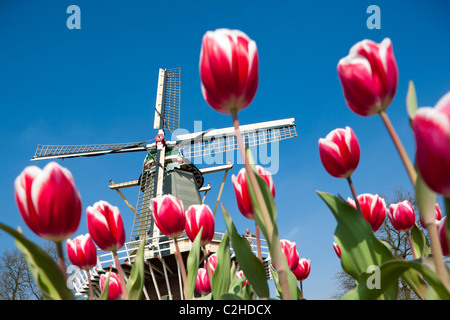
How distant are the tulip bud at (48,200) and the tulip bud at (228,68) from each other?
0.58 metres

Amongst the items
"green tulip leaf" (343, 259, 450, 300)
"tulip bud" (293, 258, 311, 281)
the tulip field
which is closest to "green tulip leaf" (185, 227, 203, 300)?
the tulip field

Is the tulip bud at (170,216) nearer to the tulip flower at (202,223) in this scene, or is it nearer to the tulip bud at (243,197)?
the tulip flower at (202,223)

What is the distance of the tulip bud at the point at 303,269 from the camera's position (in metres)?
3.22

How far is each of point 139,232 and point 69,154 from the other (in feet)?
31.2

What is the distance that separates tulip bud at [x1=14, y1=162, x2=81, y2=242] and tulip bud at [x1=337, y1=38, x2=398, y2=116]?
3.34ft

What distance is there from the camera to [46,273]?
0.99 meters

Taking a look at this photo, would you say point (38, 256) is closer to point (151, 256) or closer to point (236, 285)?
point (236, 285)

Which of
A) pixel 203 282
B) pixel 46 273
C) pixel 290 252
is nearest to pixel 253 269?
pixel 46 273

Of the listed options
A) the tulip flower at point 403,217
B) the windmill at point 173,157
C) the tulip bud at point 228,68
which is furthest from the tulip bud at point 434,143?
the windmill at point 173,157

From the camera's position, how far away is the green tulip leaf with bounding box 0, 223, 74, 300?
37.4 inches

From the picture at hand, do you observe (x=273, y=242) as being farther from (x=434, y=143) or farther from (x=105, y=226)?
(x=105, y=226)

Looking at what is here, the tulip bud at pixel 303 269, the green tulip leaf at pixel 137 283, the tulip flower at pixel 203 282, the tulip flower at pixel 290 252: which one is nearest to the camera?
the green tulip leaf at pixel 137 283

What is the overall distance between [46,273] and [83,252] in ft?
3.78
